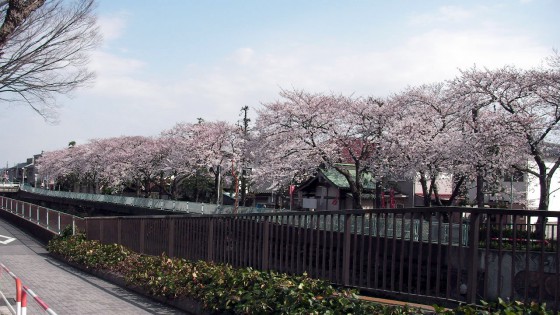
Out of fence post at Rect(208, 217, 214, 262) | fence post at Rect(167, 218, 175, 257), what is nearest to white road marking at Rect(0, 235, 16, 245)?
fence post at Rect(167, 218, 175, 257)

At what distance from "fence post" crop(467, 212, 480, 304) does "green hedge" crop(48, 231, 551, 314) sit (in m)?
0.22

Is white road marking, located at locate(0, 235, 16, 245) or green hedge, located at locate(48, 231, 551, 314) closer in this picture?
green hedge, located at locate(48, 231, 551, 314)

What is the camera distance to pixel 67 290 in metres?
12.3

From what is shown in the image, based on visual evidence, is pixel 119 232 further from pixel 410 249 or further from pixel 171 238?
pixel 410 249

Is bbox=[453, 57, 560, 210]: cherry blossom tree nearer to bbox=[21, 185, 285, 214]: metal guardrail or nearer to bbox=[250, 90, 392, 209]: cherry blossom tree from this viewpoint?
bbox=[250, 90, 392, 209]: cherry blossom tree

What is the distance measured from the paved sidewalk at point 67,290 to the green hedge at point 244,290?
41cm

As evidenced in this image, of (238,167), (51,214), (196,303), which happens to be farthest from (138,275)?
(238,167)

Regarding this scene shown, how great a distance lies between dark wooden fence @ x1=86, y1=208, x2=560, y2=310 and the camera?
557 cm

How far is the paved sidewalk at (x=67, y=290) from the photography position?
32.9 feet

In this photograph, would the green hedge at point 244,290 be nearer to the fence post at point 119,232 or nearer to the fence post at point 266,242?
the fence post at point 266,242

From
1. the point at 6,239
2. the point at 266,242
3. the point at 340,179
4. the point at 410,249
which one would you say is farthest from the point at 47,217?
the point at 410,249

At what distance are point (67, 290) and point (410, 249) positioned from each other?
8647 millimetres

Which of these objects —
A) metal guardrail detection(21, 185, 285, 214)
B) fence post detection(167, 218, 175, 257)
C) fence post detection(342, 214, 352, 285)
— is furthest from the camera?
metal guardrail detection(21, 185, 285, 214)

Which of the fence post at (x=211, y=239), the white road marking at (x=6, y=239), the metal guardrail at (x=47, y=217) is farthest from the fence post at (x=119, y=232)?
the white road marking at (x=6, y=239)
